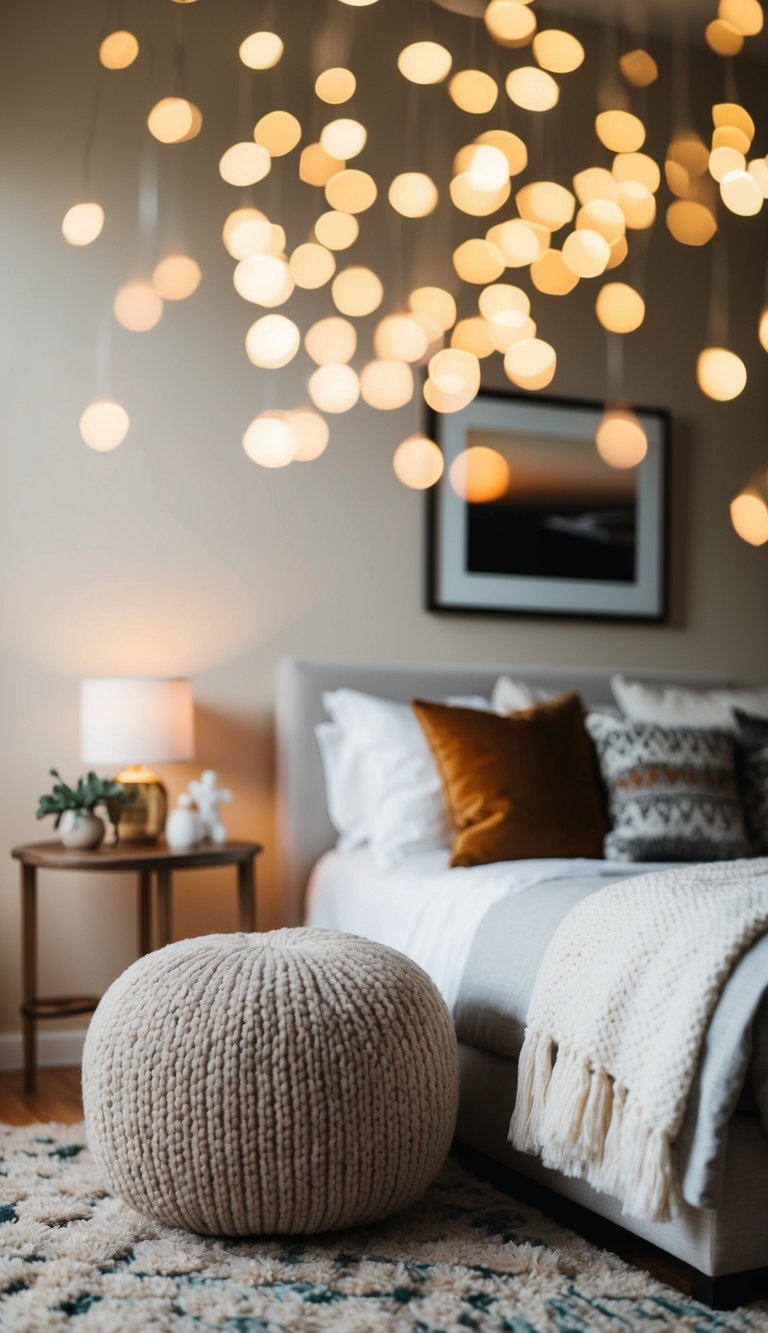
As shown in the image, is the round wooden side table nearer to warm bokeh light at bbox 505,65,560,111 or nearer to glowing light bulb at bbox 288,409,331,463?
glowing light bulb at bbox 288,409,331,463

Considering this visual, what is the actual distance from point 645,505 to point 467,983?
2335 mm

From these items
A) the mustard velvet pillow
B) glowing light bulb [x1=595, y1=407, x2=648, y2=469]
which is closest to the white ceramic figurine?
the mustard velvet pillow

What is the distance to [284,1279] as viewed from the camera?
6.81 feet

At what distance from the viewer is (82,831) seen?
3.49 metres

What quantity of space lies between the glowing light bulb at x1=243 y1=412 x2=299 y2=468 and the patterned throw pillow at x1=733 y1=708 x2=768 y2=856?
173cm

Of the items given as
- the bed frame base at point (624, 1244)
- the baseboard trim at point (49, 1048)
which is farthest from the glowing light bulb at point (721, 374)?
the baseboard trim at point (49, 1048)

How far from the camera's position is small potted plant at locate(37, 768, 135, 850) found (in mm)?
3492

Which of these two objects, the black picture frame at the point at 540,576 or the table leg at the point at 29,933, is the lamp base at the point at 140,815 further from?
the black picture frame at the point at 540,576

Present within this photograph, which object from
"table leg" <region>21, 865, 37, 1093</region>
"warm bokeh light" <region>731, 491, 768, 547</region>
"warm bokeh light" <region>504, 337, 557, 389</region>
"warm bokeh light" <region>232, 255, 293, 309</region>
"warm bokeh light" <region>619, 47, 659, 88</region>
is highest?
"warm bokeh light" <region>619, 47, 659, 88</region>

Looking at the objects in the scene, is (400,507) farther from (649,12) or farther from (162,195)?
(649,12)

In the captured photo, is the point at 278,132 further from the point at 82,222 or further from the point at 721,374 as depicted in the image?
the point at 721,374

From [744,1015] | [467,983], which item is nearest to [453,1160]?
[467,983]

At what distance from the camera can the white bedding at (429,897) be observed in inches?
113

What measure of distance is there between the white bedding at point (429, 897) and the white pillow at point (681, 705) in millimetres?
759
